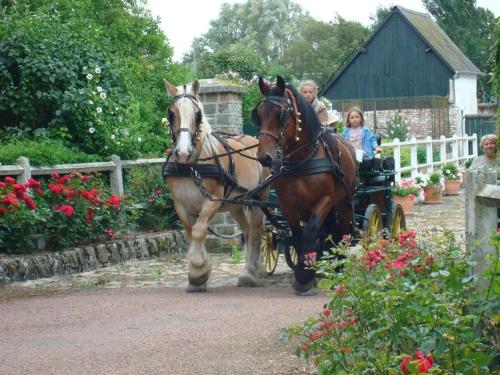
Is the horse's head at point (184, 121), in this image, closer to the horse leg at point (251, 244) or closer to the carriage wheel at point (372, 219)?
the horse leg at point (251, 244)

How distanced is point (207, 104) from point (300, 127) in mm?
4834

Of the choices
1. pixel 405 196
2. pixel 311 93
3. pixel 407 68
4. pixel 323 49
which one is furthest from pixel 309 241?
pixel 323 49

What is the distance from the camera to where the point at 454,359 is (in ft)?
14.6

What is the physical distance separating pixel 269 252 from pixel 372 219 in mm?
1287

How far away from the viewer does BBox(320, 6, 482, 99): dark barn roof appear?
51.6 meters

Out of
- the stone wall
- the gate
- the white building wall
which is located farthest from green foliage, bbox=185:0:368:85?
the gate

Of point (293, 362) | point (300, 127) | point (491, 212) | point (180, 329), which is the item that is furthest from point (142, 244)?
point (491, 212)

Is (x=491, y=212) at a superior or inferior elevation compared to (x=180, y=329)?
superior

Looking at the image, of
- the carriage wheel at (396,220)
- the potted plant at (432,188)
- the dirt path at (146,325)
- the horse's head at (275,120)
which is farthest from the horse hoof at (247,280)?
the potted plant at (432,188)

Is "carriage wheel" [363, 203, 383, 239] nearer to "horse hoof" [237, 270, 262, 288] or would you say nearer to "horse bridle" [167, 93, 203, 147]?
"horse hoof" [237, 270, 262, 288]

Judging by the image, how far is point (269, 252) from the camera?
1109 cm

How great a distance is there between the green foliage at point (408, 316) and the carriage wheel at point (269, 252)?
18.3 feet

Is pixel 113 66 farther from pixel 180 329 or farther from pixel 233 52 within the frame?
pixel 233 52

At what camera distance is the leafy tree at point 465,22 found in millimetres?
68812
